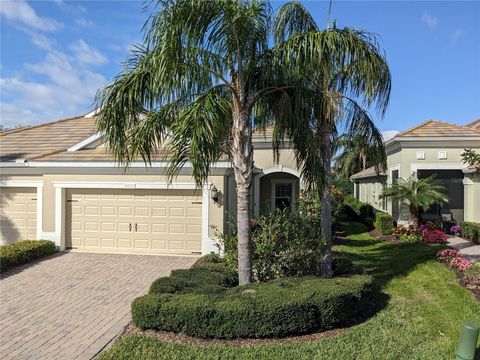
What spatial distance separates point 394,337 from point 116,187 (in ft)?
31.1

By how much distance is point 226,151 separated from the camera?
7414 mm

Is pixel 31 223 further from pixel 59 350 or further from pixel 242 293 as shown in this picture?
pixel 242 293

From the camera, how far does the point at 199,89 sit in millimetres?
6500

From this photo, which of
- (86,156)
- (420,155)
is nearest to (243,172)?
(86,156)

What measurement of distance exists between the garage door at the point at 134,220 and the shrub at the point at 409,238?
7.82 meters

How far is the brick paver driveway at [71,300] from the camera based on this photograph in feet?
18.2

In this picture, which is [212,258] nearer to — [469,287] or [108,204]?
[108,204]

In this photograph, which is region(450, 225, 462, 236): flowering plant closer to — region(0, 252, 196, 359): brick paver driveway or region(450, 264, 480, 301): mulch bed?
region(450, 264, 480, 301): mulch bed

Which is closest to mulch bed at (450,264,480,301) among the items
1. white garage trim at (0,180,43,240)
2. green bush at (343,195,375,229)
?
green bush at (343,195,375,229)

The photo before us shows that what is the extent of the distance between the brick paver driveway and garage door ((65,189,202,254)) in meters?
0.54

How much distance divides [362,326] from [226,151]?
3918mm

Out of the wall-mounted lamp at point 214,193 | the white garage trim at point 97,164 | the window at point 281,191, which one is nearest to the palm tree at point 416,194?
the window at point 281,191

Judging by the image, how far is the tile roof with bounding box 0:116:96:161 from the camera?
47.7ft

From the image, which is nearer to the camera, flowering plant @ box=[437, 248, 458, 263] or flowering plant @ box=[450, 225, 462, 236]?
flowering plant @ box=[437, 248, 458, 263]
